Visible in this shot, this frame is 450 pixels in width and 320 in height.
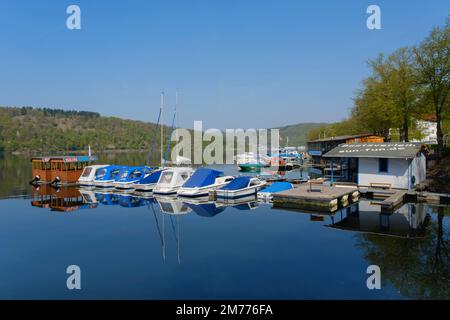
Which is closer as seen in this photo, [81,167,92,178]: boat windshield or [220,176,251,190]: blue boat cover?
[220,176,251,190]: blue boat cover

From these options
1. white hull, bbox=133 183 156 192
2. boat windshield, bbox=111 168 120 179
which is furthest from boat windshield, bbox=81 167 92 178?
white hull, bbox=133 183 156 192

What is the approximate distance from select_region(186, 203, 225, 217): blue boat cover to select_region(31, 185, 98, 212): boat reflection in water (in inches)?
364

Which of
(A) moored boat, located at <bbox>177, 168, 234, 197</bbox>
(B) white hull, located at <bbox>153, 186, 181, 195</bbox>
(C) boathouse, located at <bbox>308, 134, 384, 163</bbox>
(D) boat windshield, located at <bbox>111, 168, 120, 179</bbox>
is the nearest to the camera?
(A) moored boat, located at <bbox>177, 168, 234, 197</bbox>

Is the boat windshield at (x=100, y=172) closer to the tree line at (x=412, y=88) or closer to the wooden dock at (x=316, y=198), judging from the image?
the wooden dock at (x=316, y=198)

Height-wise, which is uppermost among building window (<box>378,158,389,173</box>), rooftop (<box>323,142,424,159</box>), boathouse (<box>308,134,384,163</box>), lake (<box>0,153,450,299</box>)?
boathouse (<box>308,134,384,163</box>)

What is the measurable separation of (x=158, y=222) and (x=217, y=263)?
9.21 m

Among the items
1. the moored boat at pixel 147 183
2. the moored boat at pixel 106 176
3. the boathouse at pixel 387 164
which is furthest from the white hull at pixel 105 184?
the boathouse at pixel 387 164

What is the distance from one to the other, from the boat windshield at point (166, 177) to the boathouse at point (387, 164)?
16202 mm

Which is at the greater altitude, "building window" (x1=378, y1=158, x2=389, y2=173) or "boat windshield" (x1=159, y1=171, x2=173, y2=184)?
"building window" (x1=378, y1=158, x2=389, y2=173)

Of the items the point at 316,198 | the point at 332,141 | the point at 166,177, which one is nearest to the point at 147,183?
the point at 166,177

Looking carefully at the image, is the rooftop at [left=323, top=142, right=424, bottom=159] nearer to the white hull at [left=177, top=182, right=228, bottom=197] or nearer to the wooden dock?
the wooden dock

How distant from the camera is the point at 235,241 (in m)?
18.3

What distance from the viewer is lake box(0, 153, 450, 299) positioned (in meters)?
12.2

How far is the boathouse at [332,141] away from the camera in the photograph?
5256cm
